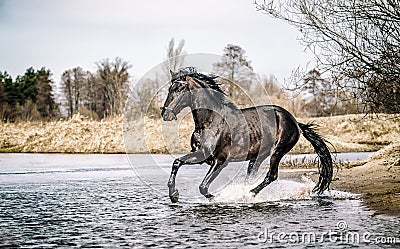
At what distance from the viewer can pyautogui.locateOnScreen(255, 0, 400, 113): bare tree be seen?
10.0 metres

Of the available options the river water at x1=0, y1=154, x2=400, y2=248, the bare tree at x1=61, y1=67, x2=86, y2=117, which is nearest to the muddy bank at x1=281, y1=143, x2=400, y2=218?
the river water at x1=0, y1=154, x2=400, y2=248

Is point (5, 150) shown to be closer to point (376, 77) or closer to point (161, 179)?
point (161, 179)

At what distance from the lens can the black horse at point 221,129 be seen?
8914 mm

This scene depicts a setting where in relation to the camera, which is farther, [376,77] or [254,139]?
[376,77]

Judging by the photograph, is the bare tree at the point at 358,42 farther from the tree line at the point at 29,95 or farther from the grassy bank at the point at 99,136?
the tree line at the point at 29,95

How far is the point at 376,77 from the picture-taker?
408 inches

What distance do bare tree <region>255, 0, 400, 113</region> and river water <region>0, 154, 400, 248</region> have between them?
2.10 m

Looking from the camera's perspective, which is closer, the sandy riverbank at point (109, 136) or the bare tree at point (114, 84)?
the sandy riverbank at point (109, 136)

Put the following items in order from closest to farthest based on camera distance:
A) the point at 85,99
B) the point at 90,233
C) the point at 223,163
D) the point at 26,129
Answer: the point at 90,233, the point at 223,163, the point at 26,129, the point at 85,99

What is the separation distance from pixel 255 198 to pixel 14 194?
4560mm

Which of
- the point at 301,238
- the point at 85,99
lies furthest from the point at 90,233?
the point at 85,99

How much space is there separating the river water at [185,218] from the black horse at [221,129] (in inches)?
21.1

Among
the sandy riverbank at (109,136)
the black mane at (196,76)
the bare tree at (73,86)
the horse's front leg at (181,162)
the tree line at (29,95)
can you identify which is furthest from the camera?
the bare tree at (73,86)

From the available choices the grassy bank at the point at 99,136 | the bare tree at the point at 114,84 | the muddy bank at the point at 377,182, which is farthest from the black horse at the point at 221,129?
the bare tree at the point at 114,84
